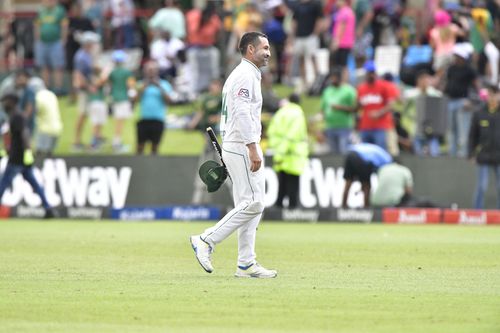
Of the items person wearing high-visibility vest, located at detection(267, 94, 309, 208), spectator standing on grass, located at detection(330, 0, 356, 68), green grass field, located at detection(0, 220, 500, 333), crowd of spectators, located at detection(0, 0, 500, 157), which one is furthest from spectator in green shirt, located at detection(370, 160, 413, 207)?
spectator standing on grass, located at detection(330, 0, 356, 68)

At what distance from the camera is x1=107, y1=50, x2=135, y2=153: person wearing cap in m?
27.5

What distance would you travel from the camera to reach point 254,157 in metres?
11.7

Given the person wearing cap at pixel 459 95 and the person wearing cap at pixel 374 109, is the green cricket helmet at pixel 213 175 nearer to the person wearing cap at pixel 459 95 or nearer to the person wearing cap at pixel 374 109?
the person wearing cap at pixel 374 109

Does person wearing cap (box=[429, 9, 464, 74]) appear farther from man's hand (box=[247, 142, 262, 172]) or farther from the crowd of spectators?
man's hand (box=[247, 142, 262, 172])

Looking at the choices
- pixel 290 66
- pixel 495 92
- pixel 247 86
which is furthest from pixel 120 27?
pixel 247 86

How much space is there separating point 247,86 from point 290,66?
1927 centimetres

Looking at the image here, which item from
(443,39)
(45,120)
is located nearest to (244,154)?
(45,120)

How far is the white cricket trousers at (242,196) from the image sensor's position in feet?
39.3

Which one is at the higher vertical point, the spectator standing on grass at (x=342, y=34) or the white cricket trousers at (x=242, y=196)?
the spectator standing on grass at (x=342, y=34)

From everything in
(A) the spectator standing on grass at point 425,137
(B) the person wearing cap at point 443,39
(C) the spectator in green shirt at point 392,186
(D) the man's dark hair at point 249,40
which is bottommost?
(C) the spectator in green shirt at point 392,186

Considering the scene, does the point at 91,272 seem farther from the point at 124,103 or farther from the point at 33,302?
the point at 124,103

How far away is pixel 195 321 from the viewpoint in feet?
29.6

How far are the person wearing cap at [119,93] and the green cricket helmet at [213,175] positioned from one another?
50.5 ft

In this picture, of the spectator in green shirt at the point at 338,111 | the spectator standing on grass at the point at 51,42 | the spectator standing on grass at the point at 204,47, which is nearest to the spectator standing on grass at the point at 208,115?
the spectator in green shirt at the point at 338,111
